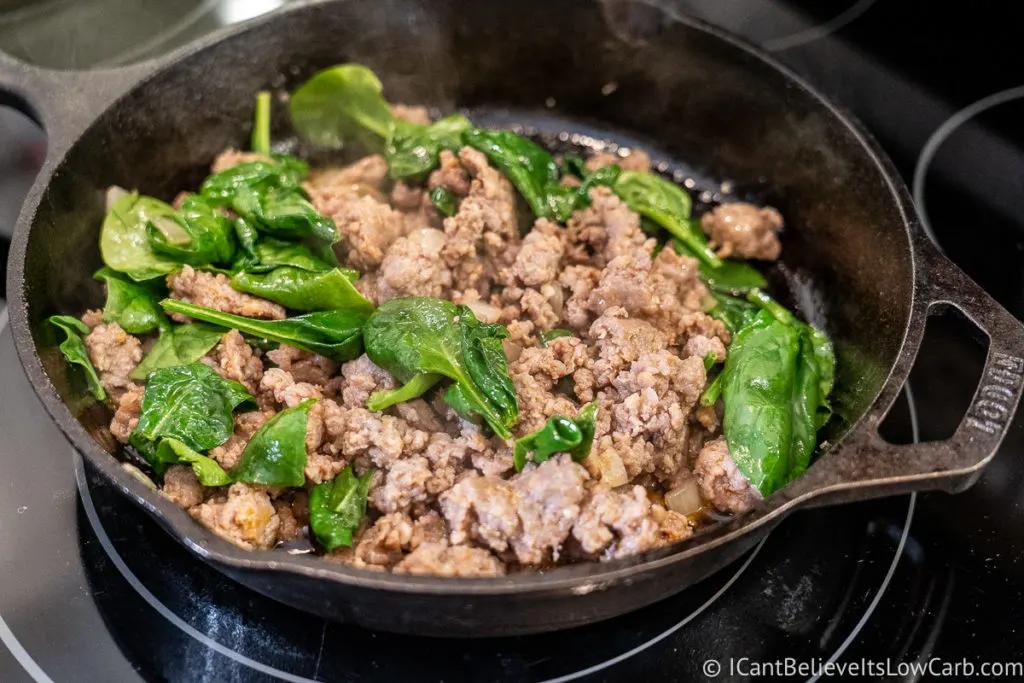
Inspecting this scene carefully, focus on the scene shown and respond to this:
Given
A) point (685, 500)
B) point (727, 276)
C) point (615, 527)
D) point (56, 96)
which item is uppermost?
point (56, 96)

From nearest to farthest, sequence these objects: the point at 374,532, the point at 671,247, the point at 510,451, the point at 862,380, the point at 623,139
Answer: the point at 374,532 < the point at 510,451 < the point at 862,380 < the point at 671,247 < the point at 623,139

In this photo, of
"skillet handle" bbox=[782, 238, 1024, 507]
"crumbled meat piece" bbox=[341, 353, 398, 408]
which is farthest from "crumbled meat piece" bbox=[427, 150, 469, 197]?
"skillet handle" bbox=[782, 238, 1024, 507]

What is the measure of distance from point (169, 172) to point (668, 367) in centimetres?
180

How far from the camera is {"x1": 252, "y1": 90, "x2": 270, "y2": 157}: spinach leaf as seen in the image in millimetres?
2877

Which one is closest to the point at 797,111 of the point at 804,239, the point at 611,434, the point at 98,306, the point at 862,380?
the point at 804,239

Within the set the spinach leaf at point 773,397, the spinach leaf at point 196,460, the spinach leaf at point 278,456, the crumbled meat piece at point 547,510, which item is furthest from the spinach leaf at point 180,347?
the spinach leaf at point 773,397

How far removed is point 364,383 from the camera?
2.19 m

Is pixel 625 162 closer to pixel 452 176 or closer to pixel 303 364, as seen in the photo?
pixel 452 176

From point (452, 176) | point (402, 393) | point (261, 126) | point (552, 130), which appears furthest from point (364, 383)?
point (552, 130)

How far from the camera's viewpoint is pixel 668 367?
216 centimetres

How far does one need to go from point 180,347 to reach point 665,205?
1643 millimetres

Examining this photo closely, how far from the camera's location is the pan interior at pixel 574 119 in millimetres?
2350

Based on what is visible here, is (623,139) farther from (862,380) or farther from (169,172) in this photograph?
(169,172)

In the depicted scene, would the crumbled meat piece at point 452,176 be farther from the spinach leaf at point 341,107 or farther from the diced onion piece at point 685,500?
the diced onion piece at point 685,500
